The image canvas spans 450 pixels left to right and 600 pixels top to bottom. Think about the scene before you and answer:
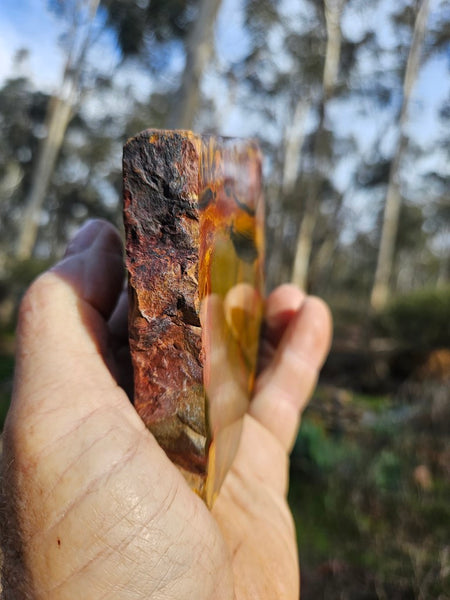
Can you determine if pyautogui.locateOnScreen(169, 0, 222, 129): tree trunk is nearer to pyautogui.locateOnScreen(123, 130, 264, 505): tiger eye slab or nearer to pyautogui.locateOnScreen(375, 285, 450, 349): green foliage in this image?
pyautogui.locateOnScreen(123, 130, 264, 505): tiger eye slab

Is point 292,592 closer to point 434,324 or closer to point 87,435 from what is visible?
point 87,435

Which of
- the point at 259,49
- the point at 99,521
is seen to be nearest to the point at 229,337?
the point at 99,521

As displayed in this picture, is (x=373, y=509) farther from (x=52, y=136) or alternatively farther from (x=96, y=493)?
(x=52, y=136)

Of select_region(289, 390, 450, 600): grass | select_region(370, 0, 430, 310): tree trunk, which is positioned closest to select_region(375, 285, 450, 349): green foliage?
select_region(370, 0, 430, 310): tree trunk

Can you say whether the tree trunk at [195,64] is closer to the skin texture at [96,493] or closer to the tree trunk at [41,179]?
the skin texture at [96,493]

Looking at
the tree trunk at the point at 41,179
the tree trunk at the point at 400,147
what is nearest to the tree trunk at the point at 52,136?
the tree trunk at the point at 41,179
